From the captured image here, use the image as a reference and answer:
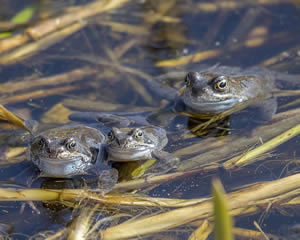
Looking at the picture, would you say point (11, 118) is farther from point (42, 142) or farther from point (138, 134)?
point (138, 134)

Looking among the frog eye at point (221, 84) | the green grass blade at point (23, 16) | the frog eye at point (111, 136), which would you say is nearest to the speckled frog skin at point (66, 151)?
the frog eye at point (111, 136)

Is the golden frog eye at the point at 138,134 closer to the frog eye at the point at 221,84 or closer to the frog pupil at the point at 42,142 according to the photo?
the frog pupil at the point at 42,142

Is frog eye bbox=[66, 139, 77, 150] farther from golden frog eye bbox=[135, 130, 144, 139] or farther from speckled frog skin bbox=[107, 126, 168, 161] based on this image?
golden frog eye bbox=[135, 130, 144, 139]

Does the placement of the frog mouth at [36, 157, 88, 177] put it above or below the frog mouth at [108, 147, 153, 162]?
below

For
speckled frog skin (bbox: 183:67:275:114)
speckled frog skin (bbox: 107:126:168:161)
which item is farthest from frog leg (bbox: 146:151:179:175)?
speckled frog skin (bbox: 183:67:275:114)

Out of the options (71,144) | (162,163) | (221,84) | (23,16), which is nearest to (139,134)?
(162,163)

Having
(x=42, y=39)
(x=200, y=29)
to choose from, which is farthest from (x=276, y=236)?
(x=42, y=39)

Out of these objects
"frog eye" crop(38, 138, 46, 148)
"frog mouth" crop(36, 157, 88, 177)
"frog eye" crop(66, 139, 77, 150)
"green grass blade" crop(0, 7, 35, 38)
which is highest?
"green grass blade" crop(0, 7, 35, 38)
